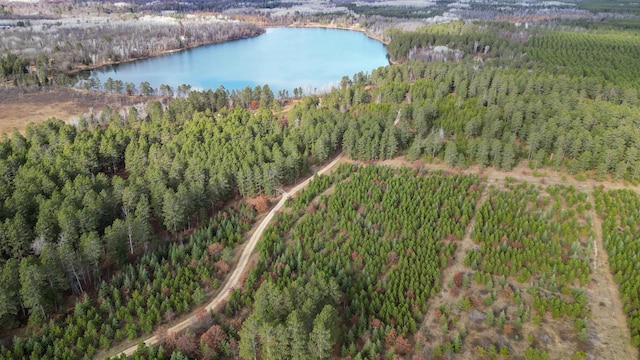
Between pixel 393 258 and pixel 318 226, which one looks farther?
pixel 318 226

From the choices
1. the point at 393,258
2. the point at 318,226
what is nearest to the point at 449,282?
the point at 393,258

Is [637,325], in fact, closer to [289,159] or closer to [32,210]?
[289,159]

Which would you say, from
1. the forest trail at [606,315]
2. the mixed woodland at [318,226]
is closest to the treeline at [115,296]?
the mixed woodland at [318,226]

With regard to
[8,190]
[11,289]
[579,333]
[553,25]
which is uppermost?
[553,25]

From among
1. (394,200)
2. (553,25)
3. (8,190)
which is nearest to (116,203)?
(8,190)

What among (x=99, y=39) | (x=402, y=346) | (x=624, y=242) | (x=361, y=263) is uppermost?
(x=99, y=39)

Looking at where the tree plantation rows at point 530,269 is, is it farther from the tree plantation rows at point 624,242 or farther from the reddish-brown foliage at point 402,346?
the reddish-brown foliage at point 402,346

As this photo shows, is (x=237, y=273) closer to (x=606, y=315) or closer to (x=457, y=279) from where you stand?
(x=457, y=279)
